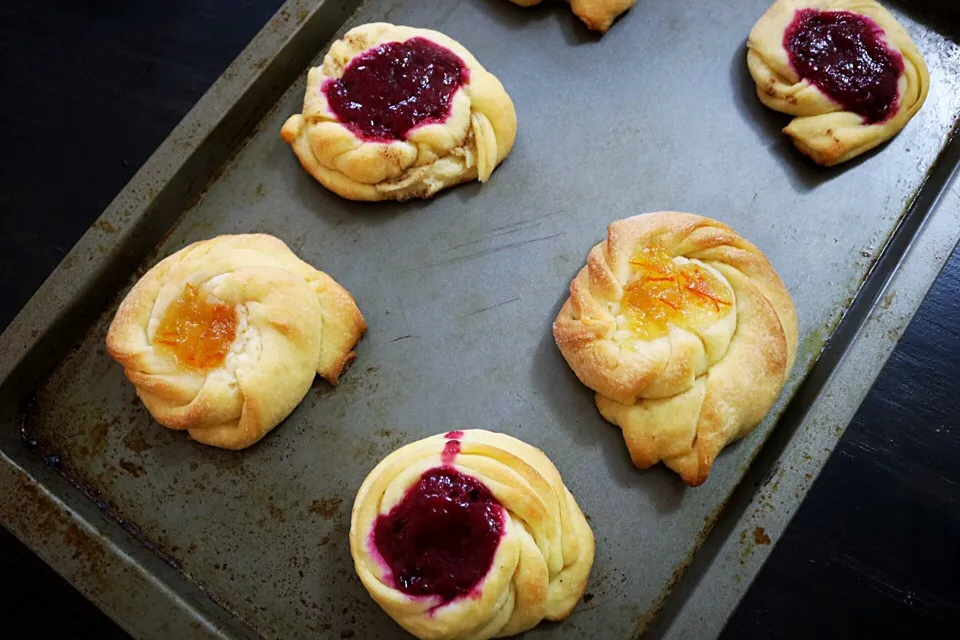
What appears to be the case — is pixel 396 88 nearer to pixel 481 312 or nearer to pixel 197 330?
pixel 481 312

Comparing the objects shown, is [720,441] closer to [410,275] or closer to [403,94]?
[410,275]

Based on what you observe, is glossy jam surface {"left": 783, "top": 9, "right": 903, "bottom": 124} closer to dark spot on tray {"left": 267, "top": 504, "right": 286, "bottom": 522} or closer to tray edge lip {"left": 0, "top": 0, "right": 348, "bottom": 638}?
tray edge lip {"left": 0, "top": 0, "right": 348, "bottom": 638}

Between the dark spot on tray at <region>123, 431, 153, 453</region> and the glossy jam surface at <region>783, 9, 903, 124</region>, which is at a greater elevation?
the glossy jam surface at <region>783, 9, 903, 124</region>

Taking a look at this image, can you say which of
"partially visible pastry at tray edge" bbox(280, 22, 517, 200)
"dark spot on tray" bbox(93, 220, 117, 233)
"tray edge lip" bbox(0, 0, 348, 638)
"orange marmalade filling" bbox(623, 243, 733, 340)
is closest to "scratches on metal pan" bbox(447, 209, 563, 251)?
"partially visible pastry at tray edge" bbox(280, 22, 517, 200)

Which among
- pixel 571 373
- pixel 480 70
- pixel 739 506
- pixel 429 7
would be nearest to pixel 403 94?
pixel 480 70

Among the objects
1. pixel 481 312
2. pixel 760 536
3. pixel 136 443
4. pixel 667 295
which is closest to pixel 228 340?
pixel 136 443

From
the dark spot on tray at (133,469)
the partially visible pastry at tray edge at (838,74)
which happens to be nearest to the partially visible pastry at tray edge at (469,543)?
the dark spot on tray at (133,469)
